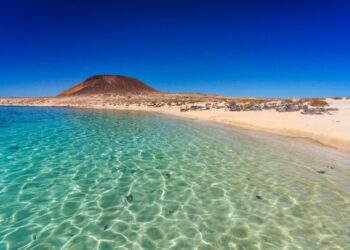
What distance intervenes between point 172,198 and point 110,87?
87.8 meters

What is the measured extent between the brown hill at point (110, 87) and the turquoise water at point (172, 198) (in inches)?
2937

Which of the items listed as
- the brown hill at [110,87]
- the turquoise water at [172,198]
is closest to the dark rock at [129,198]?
the turquoise water at [172,198]

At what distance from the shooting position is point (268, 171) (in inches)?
355

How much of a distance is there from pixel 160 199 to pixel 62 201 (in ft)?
7.96

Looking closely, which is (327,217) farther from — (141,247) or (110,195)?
(110,195)

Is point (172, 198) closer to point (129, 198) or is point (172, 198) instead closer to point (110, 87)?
point (129, 198)

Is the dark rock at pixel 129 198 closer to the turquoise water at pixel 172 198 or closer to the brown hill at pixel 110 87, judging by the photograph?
the turquoise water at pixel 172 198

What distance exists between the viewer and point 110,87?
90.1 meters

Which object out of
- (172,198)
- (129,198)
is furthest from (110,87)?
(172,198)

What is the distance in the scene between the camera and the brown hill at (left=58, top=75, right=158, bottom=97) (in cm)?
8519

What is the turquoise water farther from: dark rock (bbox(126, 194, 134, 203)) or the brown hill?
the brown hill

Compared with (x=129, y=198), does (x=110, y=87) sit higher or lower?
higher

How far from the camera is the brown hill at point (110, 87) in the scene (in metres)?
85.2

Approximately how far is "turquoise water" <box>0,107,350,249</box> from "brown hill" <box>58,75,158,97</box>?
245ft
